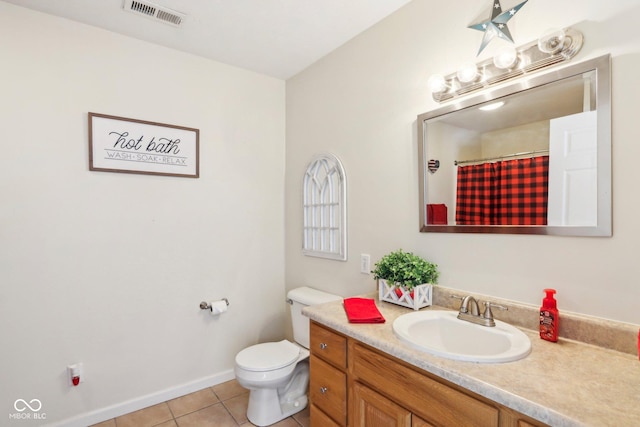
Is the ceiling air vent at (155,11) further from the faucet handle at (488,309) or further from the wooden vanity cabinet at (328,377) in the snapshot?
the faucet handle at (488,309)

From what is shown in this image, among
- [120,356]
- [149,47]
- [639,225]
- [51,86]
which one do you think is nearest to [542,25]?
[639,225]

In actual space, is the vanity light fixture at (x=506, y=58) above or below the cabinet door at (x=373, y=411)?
above

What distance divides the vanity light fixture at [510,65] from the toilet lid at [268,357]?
5.59 feet

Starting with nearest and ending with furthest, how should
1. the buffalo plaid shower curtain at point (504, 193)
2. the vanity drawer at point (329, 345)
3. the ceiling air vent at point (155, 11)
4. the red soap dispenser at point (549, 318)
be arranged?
the red soap dispenser at point (549, 318)
the buffalo plaid shower curtain at point (504, 193)
the vanity drawer at point (329, 345)
the ceiling air vent at point (155, 11)

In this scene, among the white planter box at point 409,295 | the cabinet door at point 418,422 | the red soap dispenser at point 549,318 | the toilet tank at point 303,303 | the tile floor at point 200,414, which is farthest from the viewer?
the toilet tank at point 303,303

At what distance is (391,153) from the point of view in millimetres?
1887

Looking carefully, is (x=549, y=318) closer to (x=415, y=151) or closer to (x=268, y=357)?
(x=415, y=151)

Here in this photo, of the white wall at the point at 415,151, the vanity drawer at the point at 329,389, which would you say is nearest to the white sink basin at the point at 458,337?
the white wall at the point at 415,151

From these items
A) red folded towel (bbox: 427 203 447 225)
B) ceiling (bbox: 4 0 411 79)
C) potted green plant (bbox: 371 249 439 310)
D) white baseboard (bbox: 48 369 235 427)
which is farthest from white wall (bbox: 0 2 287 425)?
red folded towel (bbox: 427 203 447 225)

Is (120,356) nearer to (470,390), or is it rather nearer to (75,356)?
(75,356)

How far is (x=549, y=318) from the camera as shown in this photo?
1173 mm

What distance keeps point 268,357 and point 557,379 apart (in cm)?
155

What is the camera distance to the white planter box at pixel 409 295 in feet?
5.10

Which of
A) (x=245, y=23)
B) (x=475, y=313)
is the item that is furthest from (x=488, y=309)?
(x=245, y=23)
